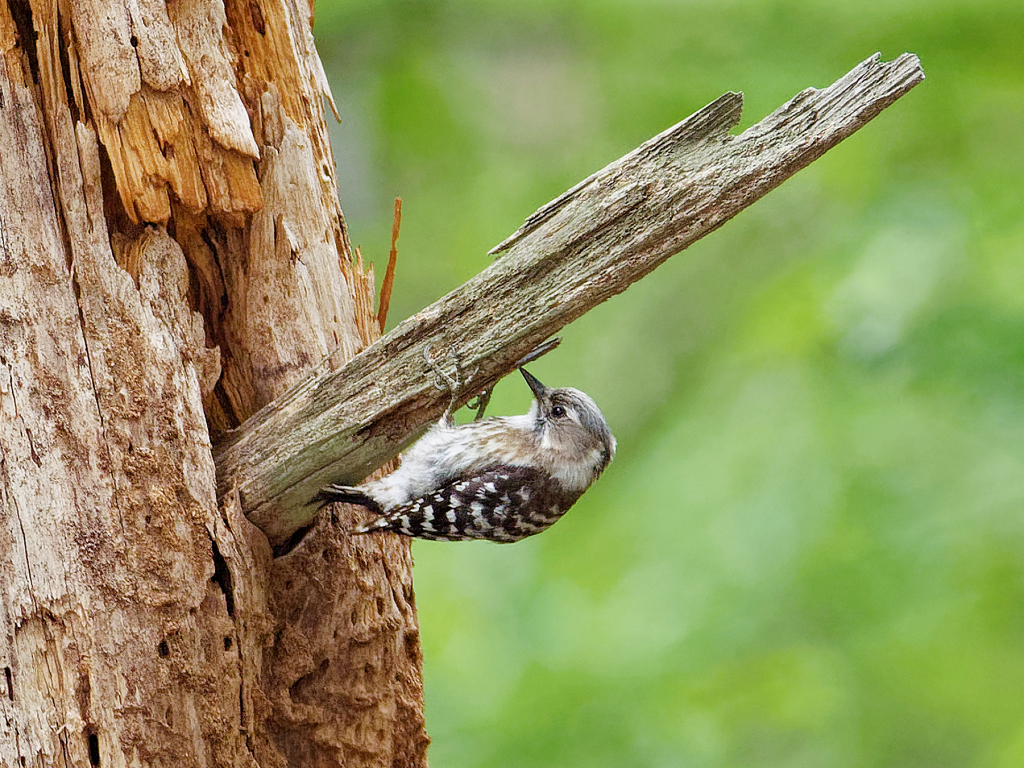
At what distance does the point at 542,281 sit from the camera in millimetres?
2256

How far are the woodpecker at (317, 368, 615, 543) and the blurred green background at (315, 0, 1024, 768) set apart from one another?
2.34ft

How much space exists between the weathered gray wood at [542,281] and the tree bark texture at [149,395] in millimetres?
216

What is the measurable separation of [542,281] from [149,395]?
1.14 meters

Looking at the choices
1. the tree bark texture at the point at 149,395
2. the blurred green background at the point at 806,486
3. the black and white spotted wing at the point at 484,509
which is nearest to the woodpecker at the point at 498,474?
the black and white spotted wing at the point at 484,509

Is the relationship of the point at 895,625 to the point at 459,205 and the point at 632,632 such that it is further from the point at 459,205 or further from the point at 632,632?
the point at 459,205

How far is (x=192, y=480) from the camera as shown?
2.59 meters

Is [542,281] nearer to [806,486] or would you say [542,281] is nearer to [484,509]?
[484,509]

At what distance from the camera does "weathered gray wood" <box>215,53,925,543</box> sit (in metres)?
2.01

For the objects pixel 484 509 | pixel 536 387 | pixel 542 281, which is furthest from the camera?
pixel 536 387

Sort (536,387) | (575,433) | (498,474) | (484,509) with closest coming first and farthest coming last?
(484,509)
(498,474)
(575,433)
(536,387)

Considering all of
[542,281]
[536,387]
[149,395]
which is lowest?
[542,281]

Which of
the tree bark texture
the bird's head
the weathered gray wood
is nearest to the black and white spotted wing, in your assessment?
the bird's head

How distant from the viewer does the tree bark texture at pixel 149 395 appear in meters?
2.39

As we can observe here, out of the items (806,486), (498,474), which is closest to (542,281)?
(498,474)
